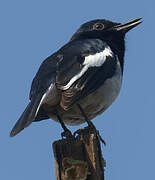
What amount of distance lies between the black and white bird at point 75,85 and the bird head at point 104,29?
0.48m

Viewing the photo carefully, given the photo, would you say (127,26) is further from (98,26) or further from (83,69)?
(83,69)

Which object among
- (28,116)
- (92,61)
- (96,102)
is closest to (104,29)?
(92,61)

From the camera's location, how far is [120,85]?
→ 7609 mm

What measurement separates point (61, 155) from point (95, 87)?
5.35ft

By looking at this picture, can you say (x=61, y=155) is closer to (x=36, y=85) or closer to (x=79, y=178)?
(x=79, y=178)

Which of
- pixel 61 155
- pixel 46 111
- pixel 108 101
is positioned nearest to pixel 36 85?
pixel 46 111

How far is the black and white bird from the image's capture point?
674cm

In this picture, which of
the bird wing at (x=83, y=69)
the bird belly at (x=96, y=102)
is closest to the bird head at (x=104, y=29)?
the bird wing at (x=83, y=69)

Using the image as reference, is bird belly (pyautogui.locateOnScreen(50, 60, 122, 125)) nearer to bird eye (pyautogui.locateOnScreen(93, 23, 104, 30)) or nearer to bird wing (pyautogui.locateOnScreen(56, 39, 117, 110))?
bird wing (pyautogui.locateOnScreen(56, 39, 117, 110))

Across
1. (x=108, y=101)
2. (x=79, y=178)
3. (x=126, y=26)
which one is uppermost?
(x=126, y=26)

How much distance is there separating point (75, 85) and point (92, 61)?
0.61m

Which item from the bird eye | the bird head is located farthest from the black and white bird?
the bird eye

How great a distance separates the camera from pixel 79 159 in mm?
5586

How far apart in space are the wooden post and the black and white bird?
0.92 metres
